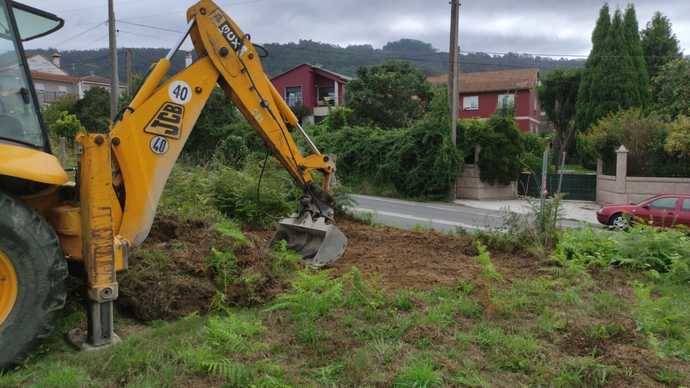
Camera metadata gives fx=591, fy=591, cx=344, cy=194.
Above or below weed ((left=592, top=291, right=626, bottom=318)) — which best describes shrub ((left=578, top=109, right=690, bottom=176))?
above

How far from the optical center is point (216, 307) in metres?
5.32

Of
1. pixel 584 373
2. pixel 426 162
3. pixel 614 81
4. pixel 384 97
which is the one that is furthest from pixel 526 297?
pixel 614 81

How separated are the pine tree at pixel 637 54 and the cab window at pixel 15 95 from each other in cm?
3801

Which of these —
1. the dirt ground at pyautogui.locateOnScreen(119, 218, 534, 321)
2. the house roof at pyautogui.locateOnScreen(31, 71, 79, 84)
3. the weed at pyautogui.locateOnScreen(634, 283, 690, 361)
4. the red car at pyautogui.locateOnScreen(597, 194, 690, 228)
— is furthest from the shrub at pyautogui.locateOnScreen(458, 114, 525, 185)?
the house roof at pyautogui.locateOnScreen(31, 71, 79, 84)

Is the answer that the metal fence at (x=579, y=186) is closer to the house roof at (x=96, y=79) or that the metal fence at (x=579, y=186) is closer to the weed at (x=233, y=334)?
the weed at (x=233, y=334)

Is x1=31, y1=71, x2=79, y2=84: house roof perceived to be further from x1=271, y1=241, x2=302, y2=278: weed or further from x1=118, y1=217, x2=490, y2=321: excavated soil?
x1=271, y1=241, x2=302, y2=278: weed

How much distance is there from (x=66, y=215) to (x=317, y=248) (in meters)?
3.07

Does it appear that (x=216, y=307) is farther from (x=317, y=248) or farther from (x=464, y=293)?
(x=464, y=293)

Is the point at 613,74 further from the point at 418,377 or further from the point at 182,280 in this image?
the point at 418,377

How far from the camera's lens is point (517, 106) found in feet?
160

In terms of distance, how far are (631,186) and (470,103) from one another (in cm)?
2958

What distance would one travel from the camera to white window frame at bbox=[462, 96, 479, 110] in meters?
50.3

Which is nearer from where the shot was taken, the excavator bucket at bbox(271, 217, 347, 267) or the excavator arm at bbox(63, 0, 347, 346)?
the excavator arm at bbox(63, 0, 347, 346)

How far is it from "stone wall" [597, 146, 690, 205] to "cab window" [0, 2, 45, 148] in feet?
70.7
